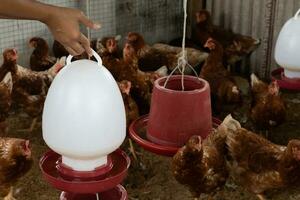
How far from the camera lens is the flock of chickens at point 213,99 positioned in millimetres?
2199

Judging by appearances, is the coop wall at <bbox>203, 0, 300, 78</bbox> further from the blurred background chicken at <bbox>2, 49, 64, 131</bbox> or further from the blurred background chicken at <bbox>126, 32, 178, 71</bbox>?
the blurred background chicken at <bbox>2, 49, 64, 131</bbox>

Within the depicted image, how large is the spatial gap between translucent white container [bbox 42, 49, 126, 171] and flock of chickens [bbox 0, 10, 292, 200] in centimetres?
44

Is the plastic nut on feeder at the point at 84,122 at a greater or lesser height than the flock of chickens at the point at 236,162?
greater

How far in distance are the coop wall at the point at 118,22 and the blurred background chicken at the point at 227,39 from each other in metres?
0.43

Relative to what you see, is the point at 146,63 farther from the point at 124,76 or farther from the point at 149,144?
the point at 149,144

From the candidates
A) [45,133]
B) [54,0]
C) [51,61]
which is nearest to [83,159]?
[45,133]

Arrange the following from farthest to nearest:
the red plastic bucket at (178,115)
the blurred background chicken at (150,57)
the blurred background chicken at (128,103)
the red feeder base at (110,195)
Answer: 1. the blurred background chicken at (150,57)
2. the blurred background chicken at (128,103)
3. the red feeder base at (110,195)
4. the red plastic bucket at (178,115)

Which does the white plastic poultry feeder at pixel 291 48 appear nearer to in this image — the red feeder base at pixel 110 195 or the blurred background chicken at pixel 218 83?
the red feeder base at pixel 110 195

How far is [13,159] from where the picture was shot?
229cm

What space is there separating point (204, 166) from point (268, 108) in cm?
97

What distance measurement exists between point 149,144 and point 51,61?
2.32 meters

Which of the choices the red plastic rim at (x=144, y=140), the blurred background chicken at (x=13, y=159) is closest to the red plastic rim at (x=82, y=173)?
the red plastic rim at (x=144, y=140)

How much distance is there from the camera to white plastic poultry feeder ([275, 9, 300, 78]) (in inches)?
73.8

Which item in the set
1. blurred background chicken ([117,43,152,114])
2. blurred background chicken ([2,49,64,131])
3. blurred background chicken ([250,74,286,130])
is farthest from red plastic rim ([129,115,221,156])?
blurred background chicken ([2,49,64,131])
